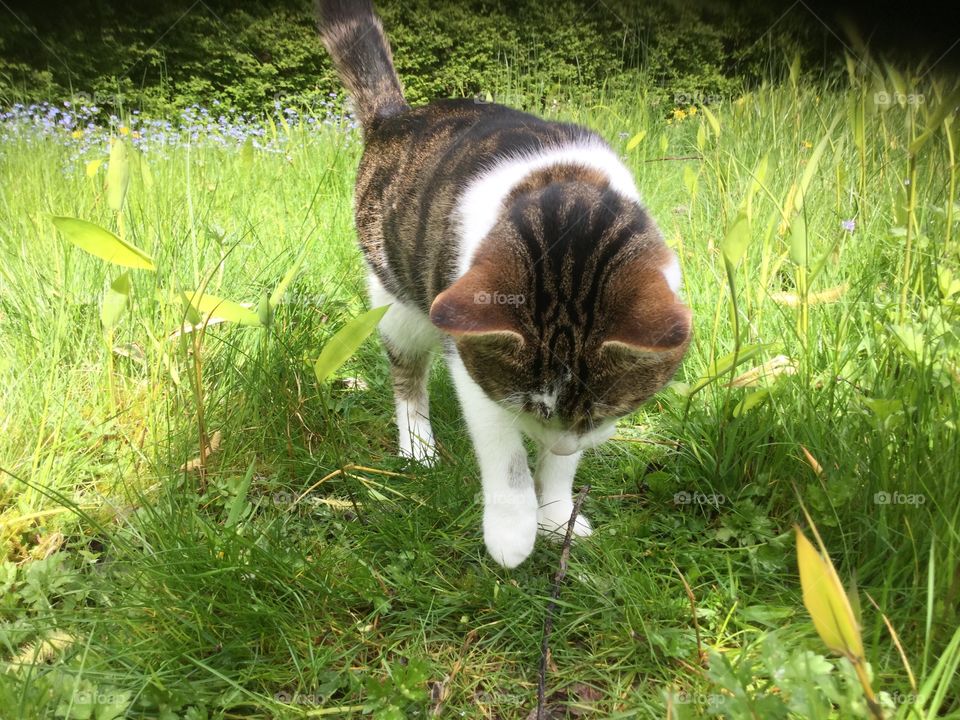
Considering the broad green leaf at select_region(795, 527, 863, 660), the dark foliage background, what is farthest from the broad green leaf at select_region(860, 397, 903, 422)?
the dark foliage background

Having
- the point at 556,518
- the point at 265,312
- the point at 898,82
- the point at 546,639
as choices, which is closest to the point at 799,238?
the point at 898,82

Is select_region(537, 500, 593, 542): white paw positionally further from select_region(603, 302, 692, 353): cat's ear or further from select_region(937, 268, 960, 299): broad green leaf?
select_region(937, 268, 960, 299): broad green leaf

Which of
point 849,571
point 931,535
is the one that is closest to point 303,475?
point 849,571

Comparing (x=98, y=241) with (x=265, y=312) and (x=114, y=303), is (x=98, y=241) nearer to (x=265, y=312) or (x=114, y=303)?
(x=114, y=303)

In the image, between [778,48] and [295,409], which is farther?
[778,48]

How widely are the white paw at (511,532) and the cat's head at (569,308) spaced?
0.17 meters

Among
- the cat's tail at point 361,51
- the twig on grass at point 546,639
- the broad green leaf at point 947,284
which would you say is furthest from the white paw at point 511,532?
the cat's tail at point 361,51

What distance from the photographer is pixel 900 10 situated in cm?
154

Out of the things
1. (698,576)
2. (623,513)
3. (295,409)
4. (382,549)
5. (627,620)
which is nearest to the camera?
(627,620)

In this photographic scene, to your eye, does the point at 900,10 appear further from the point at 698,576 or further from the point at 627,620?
the point at 627,620

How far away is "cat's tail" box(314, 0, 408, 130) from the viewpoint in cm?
243

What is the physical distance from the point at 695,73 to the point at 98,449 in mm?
4931

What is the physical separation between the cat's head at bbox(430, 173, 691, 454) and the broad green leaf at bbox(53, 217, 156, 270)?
639mm

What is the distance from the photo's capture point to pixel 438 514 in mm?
1685
